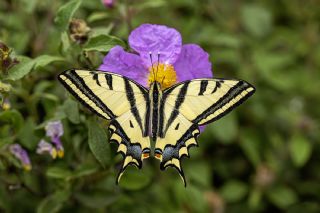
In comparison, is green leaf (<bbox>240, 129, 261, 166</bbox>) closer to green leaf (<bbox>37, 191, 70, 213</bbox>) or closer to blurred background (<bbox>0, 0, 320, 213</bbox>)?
blurred background (<bbox>0, 0, 320, 213</bbox>)

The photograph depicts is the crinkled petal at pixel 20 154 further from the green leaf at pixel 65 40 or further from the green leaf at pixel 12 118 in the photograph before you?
the green leaf at pixel 65 40

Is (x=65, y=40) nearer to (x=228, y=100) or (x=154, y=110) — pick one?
(x=154, y=110)

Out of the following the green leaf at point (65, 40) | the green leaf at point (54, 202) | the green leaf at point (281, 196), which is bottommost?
the green leaf at point (281, 196)

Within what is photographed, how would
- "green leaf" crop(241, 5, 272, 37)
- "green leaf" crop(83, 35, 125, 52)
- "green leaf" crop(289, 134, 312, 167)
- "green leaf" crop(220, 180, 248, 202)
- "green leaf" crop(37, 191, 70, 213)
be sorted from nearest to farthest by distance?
"green leaf" crop(83, 35, 125, 52) < "green leaf" crop(37, 191, 70, 213) < "green leaf" crop(289, 134, 312, 167) < "green leaf" crop(220, 180, 248, 202) < "green leaf" crop(241, 5, 272, 37)

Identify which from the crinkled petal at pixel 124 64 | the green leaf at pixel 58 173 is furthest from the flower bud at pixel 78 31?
the green leaf at pixel 58 173

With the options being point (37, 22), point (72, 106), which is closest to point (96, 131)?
point (72, 106)

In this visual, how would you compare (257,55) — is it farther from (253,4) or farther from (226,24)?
(253,4)

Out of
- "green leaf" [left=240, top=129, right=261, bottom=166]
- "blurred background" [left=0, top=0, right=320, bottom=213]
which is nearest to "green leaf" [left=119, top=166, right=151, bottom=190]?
"blurred background" [left=0, top=0, right=320, bottom=213]

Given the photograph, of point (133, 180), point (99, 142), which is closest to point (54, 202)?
point (133, 180)
